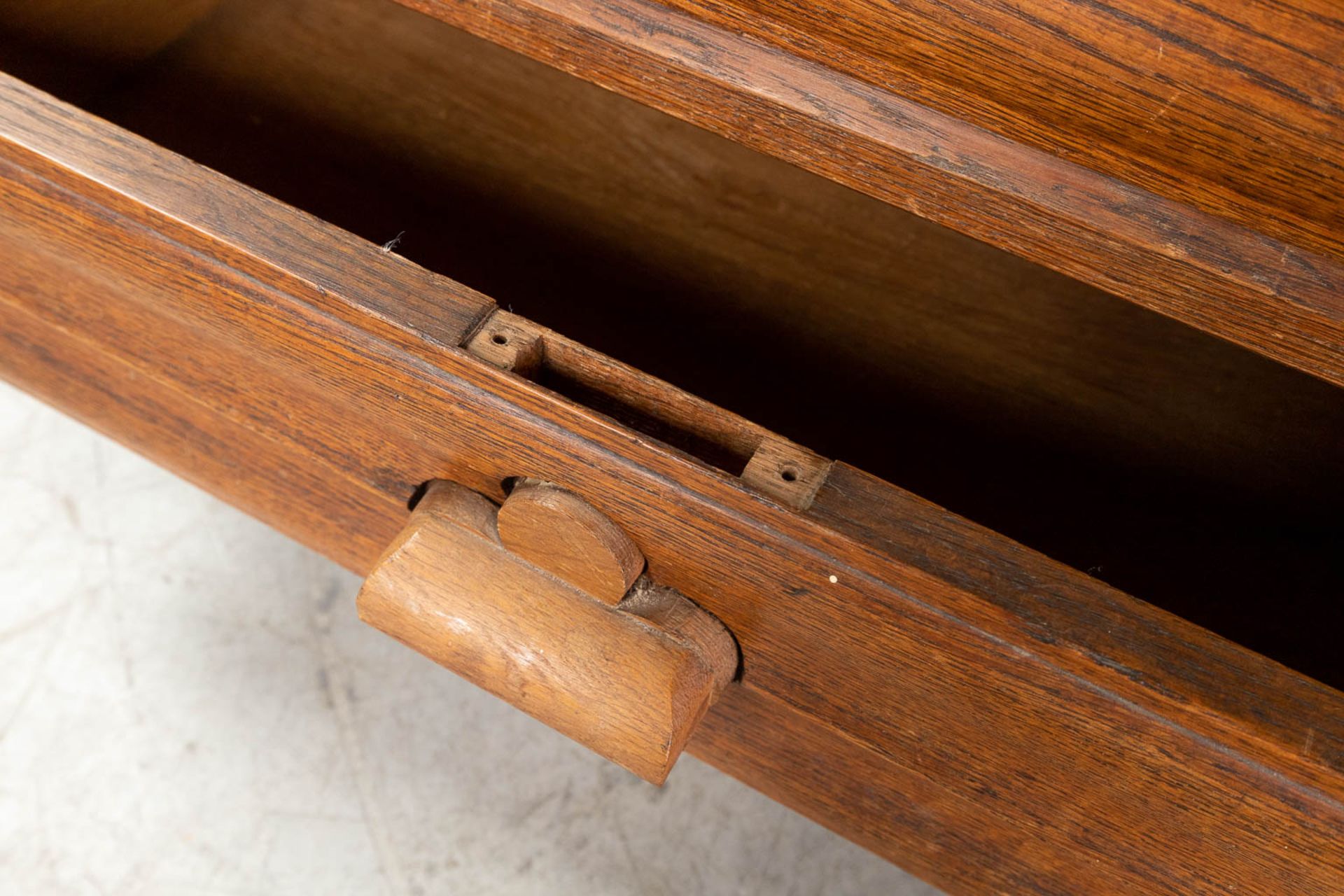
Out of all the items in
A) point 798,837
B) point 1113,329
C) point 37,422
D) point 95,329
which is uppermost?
point 1113,329

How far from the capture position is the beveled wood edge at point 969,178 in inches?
27.1

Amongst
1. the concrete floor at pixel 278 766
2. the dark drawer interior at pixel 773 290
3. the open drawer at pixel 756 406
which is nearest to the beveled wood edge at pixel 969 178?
the open drawer at pixel 756 406

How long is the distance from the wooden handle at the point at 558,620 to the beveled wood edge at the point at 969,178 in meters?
0.28

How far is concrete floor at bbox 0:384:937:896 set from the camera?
108 cm

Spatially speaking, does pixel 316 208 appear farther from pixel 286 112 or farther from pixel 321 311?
pixel 321 311

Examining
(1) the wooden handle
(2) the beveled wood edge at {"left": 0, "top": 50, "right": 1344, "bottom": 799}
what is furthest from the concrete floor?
(2) the beveled wood edge at {"left": 0, "top": 50, "right": 1344, "bottom": 799}

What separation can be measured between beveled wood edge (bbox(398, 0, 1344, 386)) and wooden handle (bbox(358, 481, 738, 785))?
28 centimetres

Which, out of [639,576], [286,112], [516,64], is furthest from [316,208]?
[639,576]

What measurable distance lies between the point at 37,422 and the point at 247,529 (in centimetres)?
30

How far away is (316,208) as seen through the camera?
1.19m

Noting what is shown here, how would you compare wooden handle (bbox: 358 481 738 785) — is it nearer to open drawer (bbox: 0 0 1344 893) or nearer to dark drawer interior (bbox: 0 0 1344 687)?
open drawer (bbox: 0 0 1344 893)

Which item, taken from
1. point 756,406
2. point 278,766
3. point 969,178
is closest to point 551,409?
point 969,178

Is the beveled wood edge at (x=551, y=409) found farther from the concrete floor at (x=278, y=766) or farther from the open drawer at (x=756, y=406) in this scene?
the concrete floor at (x=278, y=766)

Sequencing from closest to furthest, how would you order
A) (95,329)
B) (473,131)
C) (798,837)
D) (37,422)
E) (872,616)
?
(872,616)
(95,329)
(798,837)
(473,131)
(37,422)
